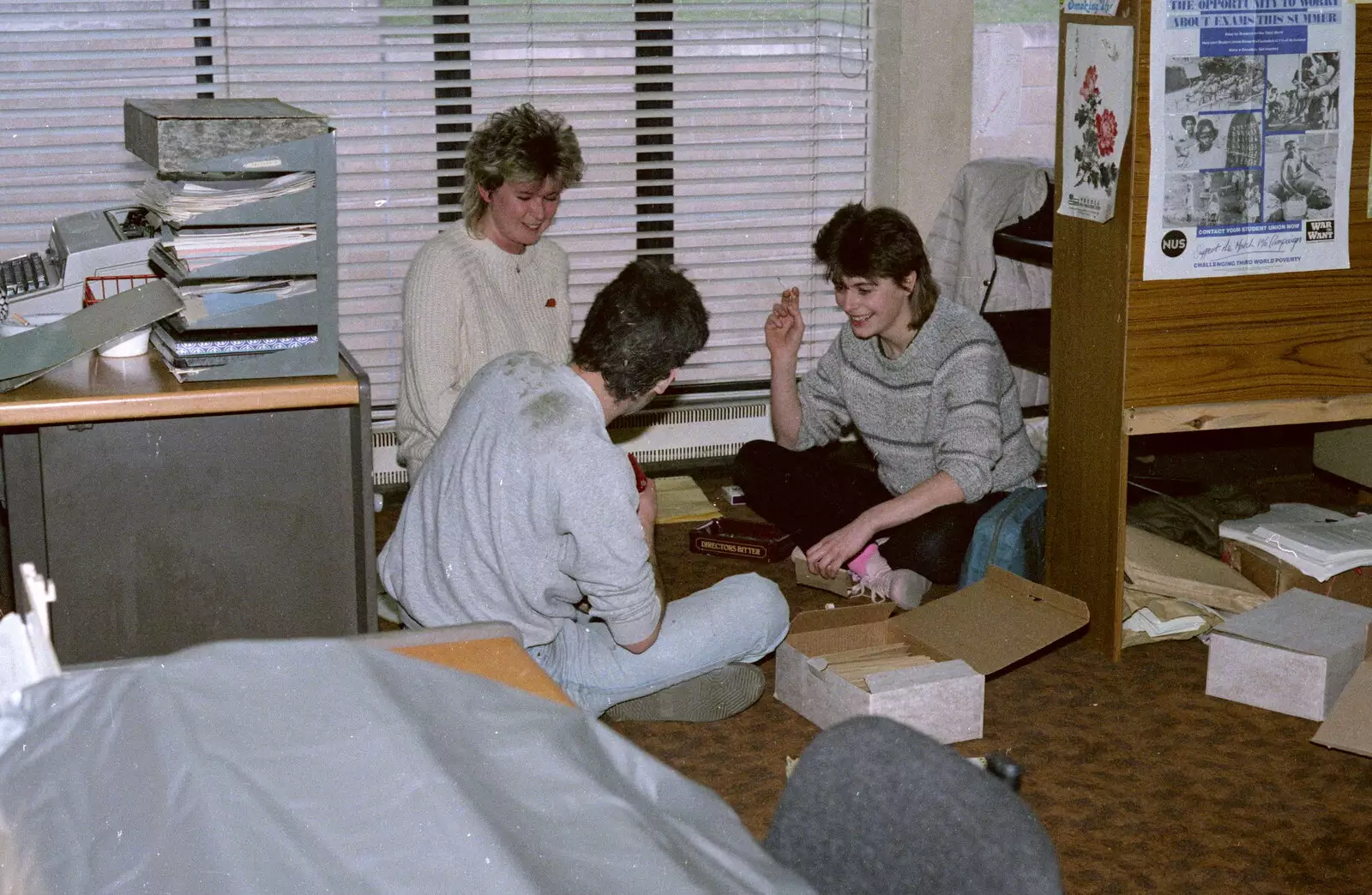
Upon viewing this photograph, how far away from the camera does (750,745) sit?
274 cm

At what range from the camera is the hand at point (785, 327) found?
349 cm

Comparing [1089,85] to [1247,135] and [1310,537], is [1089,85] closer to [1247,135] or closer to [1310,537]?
[1247,135]

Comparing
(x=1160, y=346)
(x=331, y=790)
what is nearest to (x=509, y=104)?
(x=1160, y=346)

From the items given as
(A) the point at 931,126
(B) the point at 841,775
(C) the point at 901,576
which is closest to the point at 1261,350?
(C) the point at 901,576

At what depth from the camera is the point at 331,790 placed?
1116 millimetres

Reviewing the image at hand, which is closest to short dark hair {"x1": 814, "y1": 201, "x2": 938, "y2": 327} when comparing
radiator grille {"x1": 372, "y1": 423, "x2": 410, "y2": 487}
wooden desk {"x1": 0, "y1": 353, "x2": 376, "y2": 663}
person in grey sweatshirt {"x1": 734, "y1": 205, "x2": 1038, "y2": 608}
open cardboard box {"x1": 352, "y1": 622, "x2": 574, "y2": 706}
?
person in grey sweatshirt {"x1": 734, "y1": 205, "x2": 1038, "y2": 608}

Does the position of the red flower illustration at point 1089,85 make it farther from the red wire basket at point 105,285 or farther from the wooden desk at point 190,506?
the red wire basket at point 105,285

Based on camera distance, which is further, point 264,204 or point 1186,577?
point 1186,577

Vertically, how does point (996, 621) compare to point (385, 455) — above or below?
below

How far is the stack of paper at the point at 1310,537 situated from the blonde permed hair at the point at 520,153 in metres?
1.72

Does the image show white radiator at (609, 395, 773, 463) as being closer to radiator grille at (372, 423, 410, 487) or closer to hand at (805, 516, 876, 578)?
radiator grille at (372, 423, 410, 487)

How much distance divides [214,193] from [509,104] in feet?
5.97

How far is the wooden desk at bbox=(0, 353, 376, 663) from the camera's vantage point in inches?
100.0

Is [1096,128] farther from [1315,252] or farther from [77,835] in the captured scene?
[77,835]
